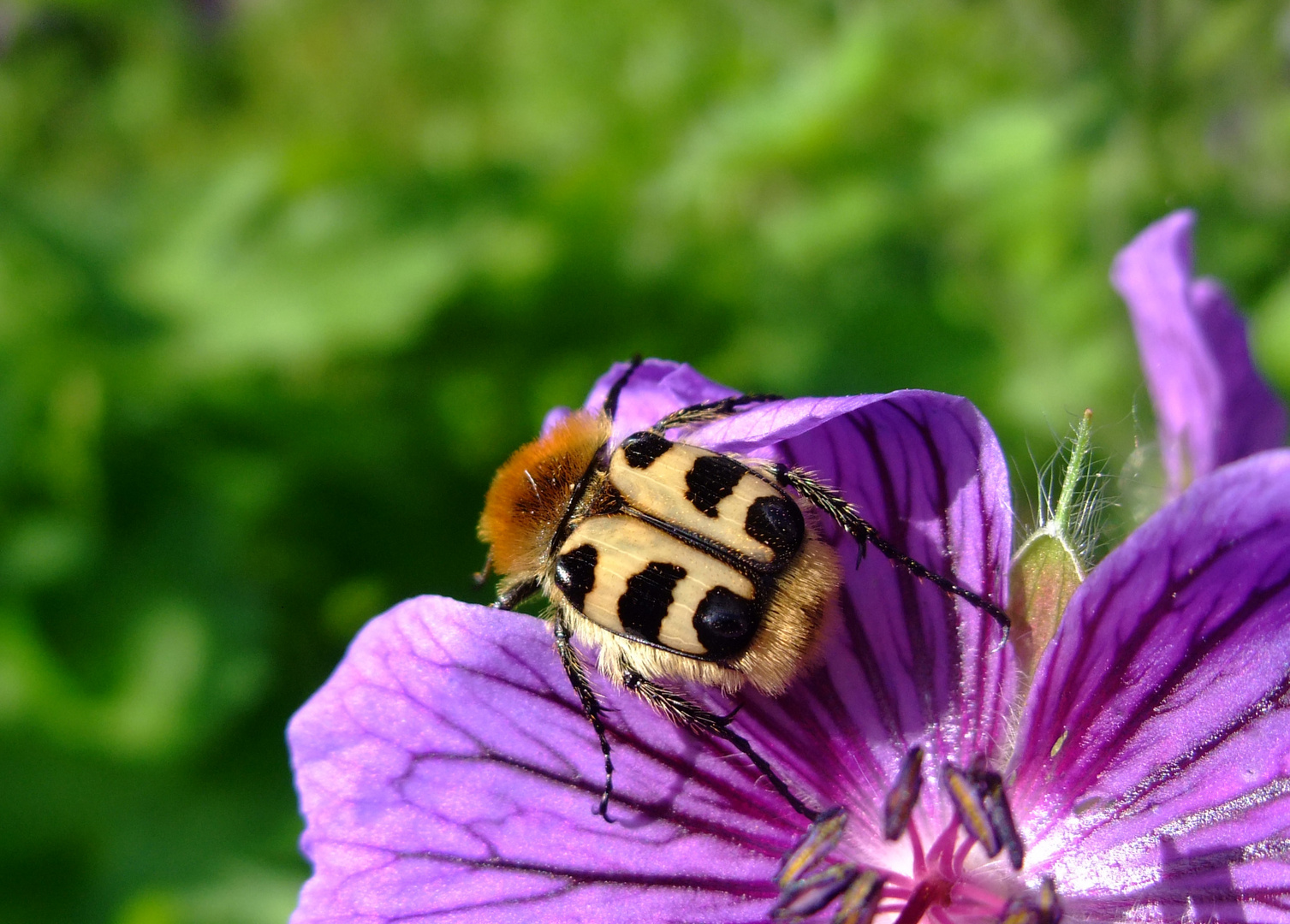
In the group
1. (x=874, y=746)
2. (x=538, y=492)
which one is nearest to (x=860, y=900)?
(x=874, y=746)

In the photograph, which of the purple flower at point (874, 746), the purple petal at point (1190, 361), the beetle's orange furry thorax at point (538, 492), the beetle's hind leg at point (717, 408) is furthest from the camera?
the purple petal at point (1190, 361)

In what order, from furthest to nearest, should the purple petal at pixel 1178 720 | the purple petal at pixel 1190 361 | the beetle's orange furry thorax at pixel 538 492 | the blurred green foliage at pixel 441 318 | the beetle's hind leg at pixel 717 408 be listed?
the blurred green foliage at pixel 441 318, the purple petal at pixel 1190 361, the beetle's orange furry thorax at pixel 538 492, the beetle's hind leg at pixel 717 408, the purple petal at pixel 1178 720

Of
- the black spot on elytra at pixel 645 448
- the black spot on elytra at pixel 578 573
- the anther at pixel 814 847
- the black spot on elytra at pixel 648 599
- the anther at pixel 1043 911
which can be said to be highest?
the black spot on elytra at pixel 645 448

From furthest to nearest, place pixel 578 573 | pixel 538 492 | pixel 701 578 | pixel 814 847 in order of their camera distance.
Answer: pixel 538 492, pixel 578 573, pixel 701 578, pixel 814 847

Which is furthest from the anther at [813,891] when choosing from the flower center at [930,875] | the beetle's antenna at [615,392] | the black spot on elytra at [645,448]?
the beetle's antenna at [615,392]

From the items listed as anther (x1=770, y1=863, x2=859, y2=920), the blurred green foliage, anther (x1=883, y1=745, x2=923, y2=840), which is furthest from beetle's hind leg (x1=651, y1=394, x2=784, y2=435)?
the blurred green foliage

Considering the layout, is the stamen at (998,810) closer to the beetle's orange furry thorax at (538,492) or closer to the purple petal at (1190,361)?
the beetle's orange furry thorax at (538,492)

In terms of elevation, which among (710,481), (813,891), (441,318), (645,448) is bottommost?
(813,891)

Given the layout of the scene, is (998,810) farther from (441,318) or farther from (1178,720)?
(441,318)
